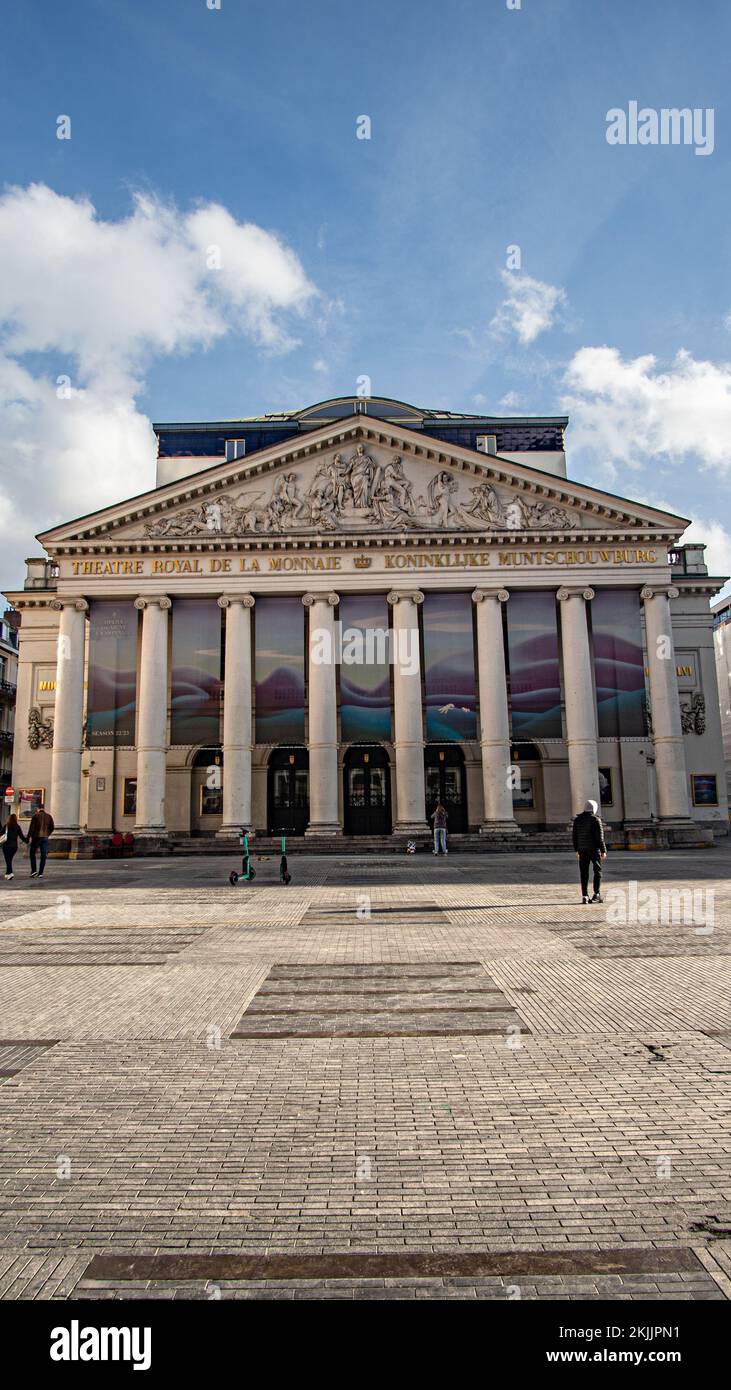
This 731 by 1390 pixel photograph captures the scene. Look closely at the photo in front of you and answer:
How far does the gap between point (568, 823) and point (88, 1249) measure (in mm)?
38157

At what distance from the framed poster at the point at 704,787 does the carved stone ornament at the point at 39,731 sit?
34.3 metres

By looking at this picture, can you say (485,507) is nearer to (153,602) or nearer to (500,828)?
(500,828)

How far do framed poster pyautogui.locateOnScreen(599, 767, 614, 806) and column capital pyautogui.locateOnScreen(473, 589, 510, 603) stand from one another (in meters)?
10.2

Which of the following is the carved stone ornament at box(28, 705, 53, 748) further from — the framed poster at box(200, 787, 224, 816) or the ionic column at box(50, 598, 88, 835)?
the framed poster at box(200, 787, 224, 816)

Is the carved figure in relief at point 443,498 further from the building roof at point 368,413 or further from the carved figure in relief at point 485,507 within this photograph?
the building roof at point 368,413

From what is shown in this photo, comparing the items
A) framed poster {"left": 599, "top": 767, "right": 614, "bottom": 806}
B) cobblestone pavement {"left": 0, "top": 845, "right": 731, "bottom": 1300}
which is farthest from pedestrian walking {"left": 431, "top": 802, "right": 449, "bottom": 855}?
cobblestone pavement {"left": 0, "top": 845, "right": 731, "bottom": 1300}

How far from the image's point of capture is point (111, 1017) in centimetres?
839

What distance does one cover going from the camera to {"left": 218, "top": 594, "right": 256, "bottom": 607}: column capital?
4003 centimetres

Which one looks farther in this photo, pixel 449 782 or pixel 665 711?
pixel 449 782

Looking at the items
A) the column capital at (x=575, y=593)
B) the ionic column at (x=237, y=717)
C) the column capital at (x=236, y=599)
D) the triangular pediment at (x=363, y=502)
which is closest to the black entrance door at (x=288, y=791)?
the ionic column at (x=237, y=717)

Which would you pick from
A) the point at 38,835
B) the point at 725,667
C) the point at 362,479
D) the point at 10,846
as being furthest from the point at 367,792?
the point at 725,667

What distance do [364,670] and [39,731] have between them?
19.7 metres

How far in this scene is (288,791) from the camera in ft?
141
